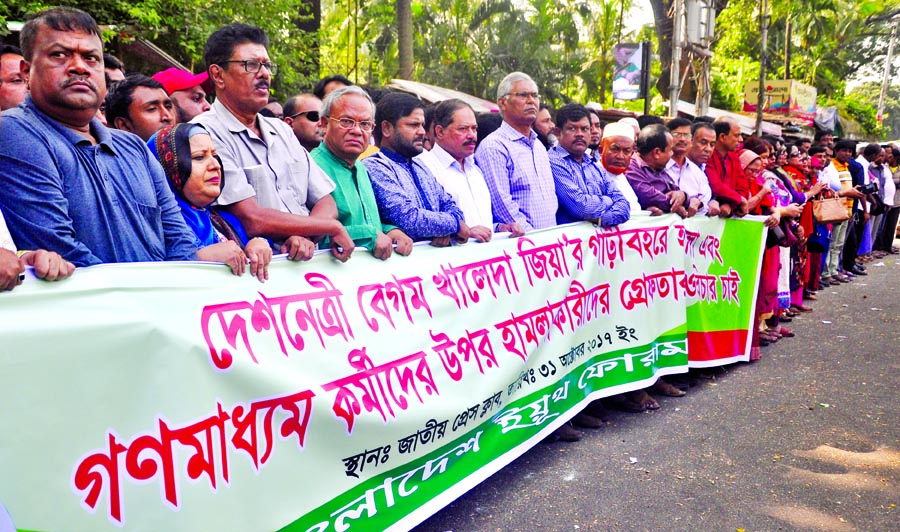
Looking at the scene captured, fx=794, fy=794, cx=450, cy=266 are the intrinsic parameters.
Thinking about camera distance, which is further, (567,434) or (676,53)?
(676,53)

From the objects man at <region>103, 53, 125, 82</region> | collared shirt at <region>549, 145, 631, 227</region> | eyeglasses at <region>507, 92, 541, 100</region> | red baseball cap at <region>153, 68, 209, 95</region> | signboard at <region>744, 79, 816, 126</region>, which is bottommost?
collared shirt at <region>549, 145, 631, 227</region>

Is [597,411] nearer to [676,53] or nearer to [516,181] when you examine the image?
[516,181]

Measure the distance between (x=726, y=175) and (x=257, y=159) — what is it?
463 centimetres

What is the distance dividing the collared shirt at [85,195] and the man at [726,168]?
4.72 metres

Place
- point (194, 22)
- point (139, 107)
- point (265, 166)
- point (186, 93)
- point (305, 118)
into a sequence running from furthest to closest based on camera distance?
point (194, 22) → point (305, 118) → point (186, 93) → point (139, 107) → point (265, 166)

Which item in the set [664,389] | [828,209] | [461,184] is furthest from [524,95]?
[828,209]

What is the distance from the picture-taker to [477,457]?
3604mm

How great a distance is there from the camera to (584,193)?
16.4 ft

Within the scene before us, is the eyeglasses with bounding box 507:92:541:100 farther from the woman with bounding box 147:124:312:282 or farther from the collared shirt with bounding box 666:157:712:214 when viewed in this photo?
the woman with bounding box 147:124:312:282

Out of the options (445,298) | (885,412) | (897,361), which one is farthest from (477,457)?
(897,361)

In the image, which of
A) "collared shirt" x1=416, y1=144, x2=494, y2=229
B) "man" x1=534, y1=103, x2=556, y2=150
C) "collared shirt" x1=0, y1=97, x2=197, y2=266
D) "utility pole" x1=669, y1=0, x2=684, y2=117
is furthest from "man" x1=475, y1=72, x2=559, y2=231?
"utility pole" x1=669, y1=0, x2=684, y2=117

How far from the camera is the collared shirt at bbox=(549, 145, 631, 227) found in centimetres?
488

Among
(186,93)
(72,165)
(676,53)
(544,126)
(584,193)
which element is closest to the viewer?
(72,165)

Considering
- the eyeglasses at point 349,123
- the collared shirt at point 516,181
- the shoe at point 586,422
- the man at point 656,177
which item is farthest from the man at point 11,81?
the man at point 656,177
